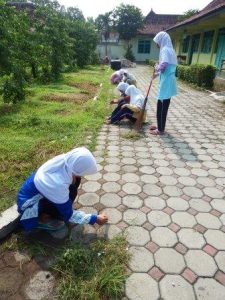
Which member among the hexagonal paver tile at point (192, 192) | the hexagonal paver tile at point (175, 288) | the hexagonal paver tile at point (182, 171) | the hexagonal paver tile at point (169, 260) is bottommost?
the hexagonal paver tile at point (182, 171)

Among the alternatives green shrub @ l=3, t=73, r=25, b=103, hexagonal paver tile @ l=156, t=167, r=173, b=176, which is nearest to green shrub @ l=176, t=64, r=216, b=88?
green shrub @ l=3, t=73, r=25, b=103

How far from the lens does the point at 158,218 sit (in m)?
2.90

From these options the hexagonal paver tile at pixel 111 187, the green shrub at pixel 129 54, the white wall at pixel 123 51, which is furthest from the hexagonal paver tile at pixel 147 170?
the white wall at pixel 123 51

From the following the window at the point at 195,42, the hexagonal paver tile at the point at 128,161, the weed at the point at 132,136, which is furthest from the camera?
the window at the point at 195,42

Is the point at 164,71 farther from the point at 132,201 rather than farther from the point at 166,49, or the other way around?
the point at 132,201

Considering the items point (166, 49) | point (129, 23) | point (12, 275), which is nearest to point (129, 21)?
point (129, 23)

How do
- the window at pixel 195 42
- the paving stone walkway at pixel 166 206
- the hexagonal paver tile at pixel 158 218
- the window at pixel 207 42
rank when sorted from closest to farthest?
the paving stone walkway at pixel 166 206
the hexagonal paver tile at pixel 158 218
the window at pixel 207 42
the window at pixel 195 42

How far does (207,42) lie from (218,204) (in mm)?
14992

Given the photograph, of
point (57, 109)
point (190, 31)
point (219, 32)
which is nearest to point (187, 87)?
point (219, 32)

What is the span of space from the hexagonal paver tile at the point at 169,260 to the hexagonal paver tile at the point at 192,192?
41.7 inches

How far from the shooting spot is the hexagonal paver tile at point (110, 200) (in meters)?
3.12

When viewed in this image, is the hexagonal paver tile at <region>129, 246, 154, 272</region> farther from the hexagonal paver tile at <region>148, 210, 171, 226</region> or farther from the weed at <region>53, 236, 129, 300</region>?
the hexagonal paver tile at <region>148, 210, 171, 226</region>

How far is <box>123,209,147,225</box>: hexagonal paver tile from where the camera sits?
2.83 meters

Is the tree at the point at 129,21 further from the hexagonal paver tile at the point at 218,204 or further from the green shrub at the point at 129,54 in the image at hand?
Result: the hexagonal paver tile at the point at 218,204
